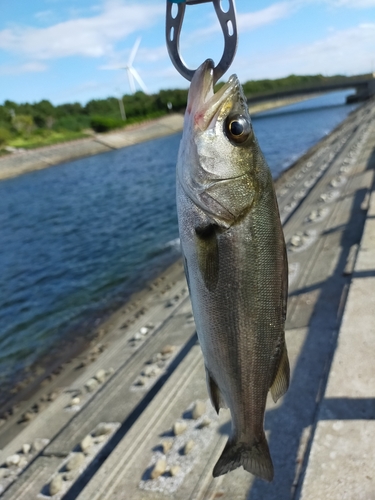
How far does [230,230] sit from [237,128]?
0.46m

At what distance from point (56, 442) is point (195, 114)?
5032 mm

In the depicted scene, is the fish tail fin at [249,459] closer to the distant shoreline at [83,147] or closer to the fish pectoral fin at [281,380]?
the fish pectoral fin at [281,380]

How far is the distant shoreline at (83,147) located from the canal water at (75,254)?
90.5ft

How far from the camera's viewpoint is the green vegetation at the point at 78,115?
3002 inches

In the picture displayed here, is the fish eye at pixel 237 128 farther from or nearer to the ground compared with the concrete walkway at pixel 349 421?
farther from the ground

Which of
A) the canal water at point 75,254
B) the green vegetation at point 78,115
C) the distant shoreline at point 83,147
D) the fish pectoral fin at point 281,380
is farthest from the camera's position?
the green vegetation at point 78,115

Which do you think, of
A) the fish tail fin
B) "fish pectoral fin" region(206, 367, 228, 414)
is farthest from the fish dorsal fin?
the fish tail fin

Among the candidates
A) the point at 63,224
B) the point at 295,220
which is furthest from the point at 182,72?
the point at 63,224

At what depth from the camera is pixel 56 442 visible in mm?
5629

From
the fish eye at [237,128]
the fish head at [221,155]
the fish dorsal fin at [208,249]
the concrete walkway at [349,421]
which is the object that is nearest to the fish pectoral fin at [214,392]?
the fish dorsal fin at [208,249]

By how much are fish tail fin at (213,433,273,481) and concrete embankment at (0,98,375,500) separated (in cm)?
101

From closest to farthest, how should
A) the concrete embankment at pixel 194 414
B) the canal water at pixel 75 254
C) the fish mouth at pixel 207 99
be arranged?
the fish mouth at pixel 207 99 → the concrete embankment at pixel 194 414 → the canal water at pixel 75 254

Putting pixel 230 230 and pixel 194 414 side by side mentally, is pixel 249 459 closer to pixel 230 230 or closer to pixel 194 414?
pixel 230 230

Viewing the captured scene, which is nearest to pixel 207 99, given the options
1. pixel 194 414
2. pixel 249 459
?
pixel 249 459
